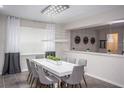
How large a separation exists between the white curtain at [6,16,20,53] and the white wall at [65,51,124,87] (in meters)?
2.93

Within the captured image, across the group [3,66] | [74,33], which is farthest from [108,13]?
[3,66]

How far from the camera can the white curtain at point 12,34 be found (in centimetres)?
446

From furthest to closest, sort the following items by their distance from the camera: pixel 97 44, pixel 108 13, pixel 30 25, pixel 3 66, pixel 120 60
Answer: pixel 97 44 → pixel 30 25 → pixel 3 66 → pixel 108 13 → pixel 120 60

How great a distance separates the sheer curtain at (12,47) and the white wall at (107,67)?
2.88 metres

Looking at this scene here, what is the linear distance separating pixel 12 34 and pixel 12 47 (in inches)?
20.9

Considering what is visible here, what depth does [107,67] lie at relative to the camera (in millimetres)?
3781

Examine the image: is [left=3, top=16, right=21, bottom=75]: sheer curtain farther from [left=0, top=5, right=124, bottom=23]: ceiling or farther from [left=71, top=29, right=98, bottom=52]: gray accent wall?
[left=71, top=29, right=98, bottom=52]: gray accent wall

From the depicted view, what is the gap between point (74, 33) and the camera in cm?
638

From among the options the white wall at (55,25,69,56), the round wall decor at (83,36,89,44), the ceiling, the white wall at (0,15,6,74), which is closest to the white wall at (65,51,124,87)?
the ceiling

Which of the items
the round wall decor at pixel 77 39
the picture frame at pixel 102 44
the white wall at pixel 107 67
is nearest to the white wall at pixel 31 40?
the round wall decor at pixel 77 39

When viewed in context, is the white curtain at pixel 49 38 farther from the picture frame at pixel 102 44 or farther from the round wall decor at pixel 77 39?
the picture frame at pixel 102 44

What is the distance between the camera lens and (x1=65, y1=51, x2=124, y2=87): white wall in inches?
134
